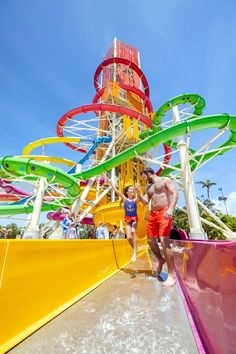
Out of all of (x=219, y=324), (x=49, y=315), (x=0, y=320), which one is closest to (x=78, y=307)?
(x=49, y=315)

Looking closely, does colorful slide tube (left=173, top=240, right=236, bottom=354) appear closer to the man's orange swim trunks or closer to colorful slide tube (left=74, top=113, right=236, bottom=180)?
the man's orange swim trunks

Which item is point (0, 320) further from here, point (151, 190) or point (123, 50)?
point (123, 50)

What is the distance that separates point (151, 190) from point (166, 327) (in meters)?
1.91

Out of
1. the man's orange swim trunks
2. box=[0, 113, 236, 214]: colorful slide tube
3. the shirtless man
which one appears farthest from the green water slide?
the man's orange swim trunks

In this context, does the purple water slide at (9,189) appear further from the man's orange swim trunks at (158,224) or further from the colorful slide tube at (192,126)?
the man's orange swim trunks at (158,224)

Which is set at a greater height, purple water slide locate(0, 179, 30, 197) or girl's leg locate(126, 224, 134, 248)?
purple water slide locate(0, 179, 30, 197)

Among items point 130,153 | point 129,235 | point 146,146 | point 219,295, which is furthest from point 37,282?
point 130,153

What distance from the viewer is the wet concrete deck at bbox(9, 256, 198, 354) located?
114 cm

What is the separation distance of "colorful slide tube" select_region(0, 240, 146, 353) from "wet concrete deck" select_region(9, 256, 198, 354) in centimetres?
9

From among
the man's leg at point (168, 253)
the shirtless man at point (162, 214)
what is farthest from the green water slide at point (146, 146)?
the man's leg at point (168, 253)

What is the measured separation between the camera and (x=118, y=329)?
4.45 feet

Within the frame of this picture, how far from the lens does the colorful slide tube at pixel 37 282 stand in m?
1.22

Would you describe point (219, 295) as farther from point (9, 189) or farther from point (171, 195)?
point (9, 189)

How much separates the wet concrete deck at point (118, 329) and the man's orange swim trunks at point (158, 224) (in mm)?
782
